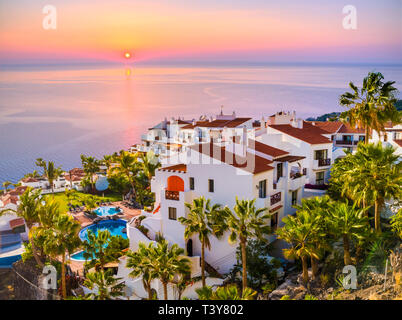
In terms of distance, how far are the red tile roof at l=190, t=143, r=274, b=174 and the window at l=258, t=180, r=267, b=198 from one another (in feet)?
1.98

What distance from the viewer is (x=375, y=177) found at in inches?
452

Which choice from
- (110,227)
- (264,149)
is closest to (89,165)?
(110,227)

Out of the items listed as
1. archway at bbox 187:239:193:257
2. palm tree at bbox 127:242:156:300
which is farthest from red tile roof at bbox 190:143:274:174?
palm tree at bbox 127:242:156:300

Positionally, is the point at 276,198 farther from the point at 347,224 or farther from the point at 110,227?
the point at 110,227

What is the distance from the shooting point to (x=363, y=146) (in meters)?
12.3

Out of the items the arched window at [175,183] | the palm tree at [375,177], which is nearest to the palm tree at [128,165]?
the arched window at [175,183]

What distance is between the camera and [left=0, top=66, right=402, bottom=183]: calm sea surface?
44.0 ft

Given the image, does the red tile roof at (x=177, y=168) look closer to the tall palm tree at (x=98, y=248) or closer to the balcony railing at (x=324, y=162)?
the tall palm tree at (x=98, y=248)

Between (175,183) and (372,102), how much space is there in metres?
9.38

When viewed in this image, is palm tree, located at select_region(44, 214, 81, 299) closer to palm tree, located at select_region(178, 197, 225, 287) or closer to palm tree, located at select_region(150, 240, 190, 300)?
palm tree, located at select_region(150, 240, 190, 300)

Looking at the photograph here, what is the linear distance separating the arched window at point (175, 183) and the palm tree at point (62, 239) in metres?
4.76
